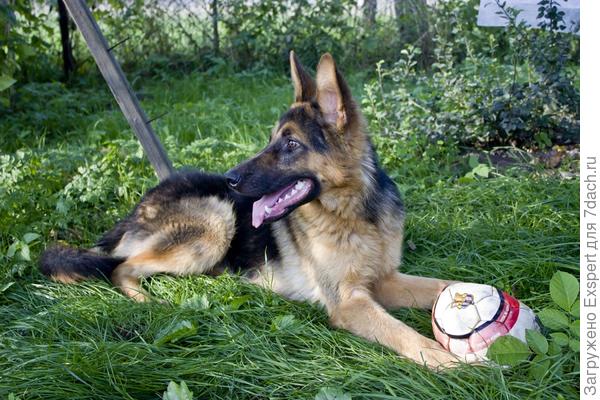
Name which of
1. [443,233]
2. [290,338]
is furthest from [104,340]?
[443,233]

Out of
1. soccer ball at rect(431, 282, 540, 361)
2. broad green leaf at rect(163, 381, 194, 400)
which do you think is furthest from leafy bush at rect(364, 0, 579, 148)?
broad green leaf at rect(163, 381, 194, 400)

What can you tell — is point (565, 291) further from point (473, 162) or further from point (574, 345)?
point (473, 162)

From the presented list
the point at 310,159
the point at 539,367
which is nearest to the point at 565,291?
the point at 539,367

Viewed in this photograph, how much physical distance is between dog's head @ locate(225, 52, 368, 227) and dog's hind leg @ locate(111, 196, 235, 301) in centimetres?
68

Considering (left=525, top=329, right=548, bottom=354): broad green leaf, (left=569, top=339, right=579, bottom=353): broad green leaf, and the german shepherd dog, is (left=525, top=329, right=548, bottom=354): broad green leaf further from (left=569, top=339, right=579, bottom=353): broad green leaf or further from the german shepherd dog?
the german shepherd dog

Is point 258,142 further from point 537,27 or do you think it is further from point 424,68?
point 424,68

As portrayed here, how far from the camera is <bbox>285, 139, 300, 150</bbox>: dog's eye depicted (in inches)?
151

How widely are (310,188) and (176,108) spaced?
4.74 metres

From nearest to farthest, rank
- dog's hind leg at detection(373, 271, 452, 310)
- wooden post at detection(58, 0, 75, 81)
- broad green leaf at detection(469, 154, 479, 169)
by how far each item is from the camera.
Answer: dog's hind leg at detection(373, 271, 452, 310) < broad green leaf at detection(469, 154, 479, 169) < wooden post at detection(58, 0, 75, 81)

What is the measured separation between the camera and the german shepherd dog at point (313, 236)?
3771 mm

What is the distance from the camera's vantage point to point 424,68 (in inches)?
402

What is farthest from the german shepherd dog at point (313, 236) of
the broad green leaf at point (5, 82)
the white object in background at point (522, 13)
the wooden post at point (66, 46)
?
the wooden post at point (66, 46)

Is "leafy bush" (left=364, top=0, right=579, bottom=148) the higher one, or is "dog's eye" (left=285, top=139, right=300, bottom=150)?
"dog's eye" (left=285, top=139, right=300, bottom=150)

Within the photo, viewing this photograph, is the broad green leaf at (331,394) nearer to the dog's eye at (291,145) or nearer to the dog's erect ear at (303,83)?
the dog's eye at (291,145)
